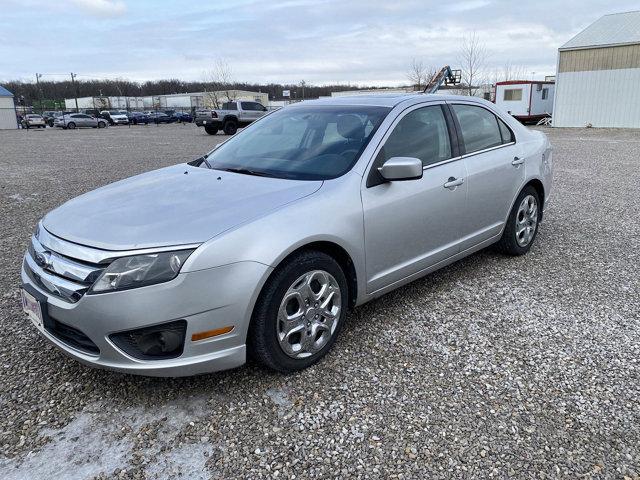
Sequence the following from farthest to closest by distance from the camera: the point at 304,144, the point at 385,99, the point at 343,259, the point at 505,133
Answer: the point at 505,133, the point at 385,99, the point at 304,144, the point at 343,259

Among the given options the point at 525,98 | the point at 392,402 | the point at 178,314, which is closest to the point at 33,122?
the point at 525,98

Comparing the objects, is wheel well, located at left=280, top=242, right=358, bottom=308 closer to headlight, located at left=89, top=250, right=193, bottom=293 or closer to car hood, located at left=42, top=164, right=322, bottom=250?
car hood, located at left=42, top=164, right=322, bottom=250

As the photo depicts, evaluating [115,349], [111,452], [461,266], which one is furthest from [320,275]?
[461,266]

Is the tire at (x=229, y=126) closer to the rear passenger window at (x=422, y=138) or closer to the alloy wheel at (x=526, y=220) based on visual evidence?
the alloy wheel at (x=526, y=220)

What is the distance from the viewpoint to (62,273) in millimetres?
2535

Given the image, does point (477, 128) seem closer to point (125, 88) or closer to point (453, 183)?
point (453, 183)

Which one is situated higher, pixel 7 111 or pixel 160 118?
pixel 7 111

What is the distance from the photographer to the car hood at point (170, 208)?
251cm

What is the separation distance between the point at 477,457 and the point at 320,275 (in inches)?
47.6

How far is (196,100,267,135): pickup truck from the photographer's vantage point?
27.0 meters

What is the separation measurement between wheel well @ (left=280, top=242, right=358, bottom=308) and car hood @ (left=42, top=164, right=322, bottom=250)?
0.30 meters

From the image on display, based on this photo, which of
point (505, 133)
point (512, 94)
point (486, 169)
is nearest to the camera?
point (486, 169)

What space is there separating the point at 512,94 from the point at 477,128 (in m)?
30.4

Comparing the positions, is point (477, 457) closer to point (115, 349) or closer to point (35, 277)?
point (115, 349)
